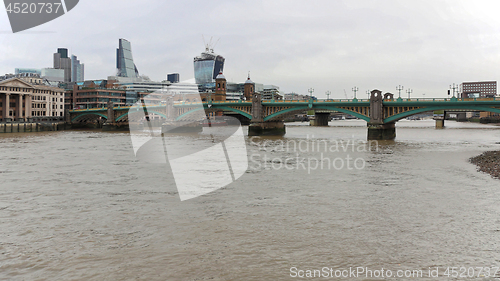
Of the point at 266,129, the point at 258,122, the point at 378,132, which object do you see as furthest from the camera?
the point at 266,129

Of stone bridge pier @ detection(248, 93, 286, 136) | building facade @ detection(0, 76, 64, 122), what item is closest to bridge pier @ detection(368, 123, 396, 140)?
stone bridge pier @ detection(248, 93, 286, 136)

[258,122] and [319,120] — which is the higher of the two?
[319,120]

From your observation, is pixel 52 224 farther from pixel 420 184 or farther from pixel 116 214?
pixel 420 184

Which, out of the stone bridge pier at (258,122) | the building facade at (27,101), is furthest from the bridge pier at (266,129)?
the building facade at (27,101)

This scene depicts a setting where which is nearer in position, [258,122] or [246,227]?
[246,227]

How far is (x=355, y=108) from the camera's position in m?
59.3

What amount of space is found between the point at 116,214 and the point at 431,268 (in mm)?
9847

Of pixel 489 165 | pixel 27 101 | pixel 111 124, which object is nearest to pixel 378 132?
pixel 489 165

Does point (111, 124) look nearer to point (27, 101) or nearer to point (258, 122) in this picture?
point (27, 101)

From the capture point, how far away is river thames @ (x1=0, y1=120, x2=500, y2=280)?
9.12 m

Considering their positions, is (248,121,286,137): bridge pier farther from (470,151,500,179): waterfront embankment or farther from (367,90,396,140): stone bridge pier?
(470,151,500,179): waterfront embankment

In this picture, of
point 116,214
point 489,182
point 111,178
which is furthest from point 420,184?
point 111,178

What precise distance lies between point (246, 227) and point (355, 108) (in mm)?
50213

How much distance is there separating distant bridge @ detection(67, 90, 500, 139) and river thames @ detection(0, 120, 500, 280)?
32978mm
